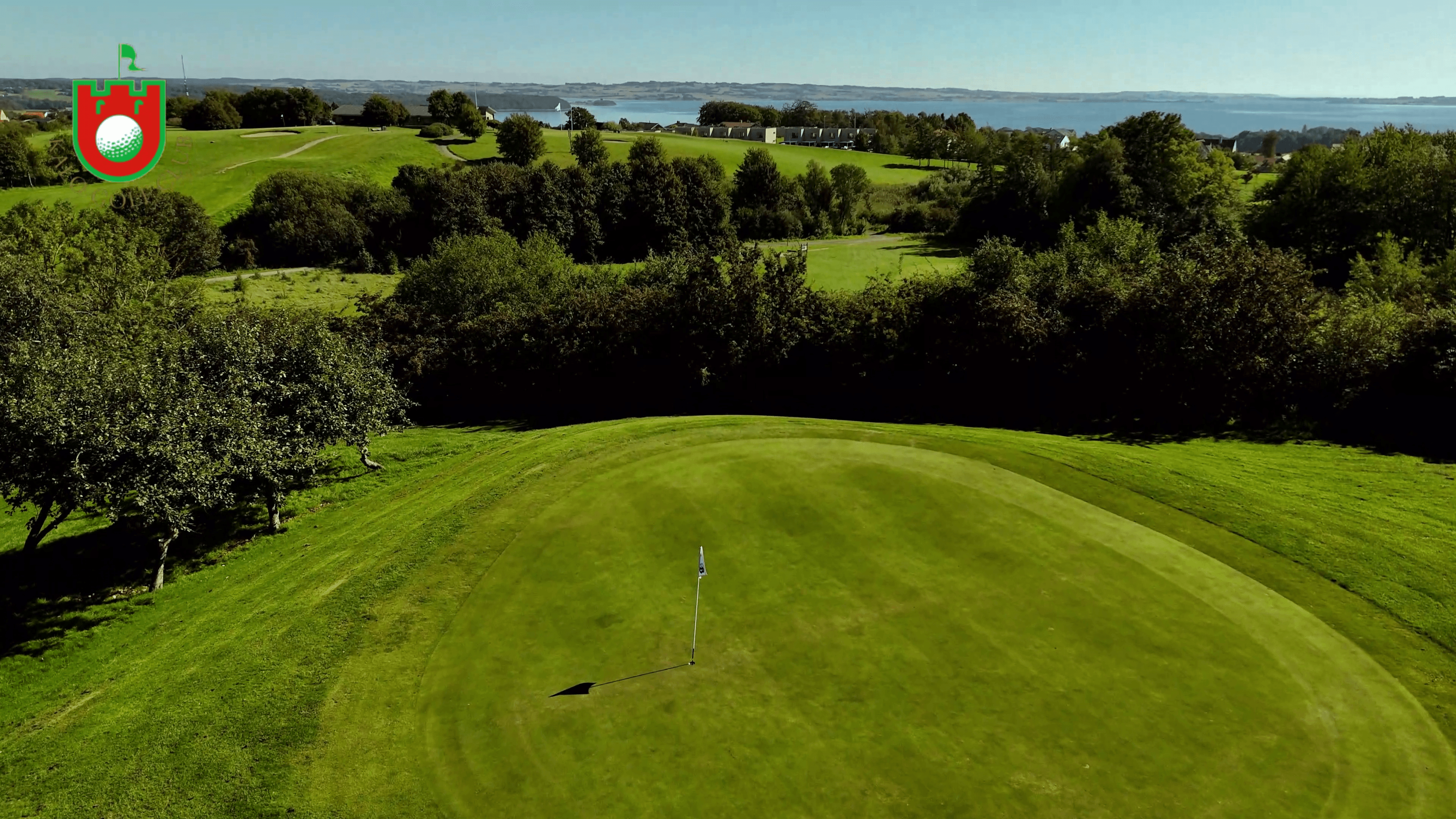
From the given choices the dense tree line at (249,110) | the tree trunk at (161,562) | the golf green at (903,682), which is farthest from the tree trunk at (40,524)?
the dense tree line at (249,110)

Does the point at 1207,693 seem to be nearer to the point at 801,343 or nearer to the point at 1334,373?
the point at 1334,373

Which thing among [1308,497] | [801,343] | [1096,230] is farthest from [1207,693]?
[1096,230]

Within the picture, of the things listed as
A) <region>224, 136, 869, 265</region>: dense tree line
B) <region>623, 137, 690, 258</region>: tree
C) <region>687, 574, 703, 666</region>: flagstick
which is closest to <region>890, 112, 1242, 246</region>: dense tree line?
<region>224, 136, 869, 265</region>: dense tree line

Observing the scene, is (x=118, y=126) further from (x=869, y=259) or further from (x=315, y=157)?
(x=869, y=259)

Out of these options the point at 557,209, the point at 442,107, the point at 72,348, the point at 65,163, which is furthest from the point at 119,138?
the point at 442,107

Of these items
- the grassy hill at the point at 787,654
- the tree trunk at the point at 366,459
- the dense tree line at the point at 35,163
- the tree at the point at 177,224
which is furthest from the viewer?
the dense tree line at the point at 35,163

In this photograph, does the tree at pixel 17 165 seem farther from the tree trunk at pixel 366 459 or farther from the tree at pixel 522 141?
the tree trunk at pixel 366 459
